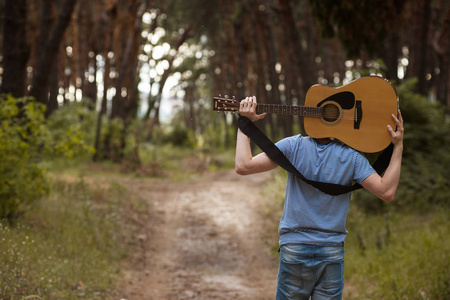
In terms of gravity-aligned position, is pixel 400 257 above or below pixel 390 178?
below

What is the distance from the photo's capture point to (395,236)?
7934mm

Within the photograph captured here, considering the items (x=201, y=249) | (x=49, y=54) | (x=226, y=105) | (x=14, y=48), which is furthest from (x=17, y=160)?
(x=226, y=105)

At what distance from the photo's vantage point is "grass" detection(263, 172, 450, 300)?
19.1 ft

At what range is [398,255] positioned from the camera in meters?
7.03

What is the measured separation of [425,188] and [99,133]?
13.4 meters

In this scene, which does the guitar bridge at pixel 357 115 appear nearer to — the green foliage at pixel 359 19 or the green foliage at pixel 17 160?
the green foliage at pixel 17 160

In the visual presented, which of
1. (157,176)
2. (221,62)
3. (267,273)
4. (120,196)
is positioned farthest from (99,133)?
(221,62)

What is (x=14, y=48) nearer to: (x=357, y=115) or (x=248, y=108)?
(x=248, y=108)

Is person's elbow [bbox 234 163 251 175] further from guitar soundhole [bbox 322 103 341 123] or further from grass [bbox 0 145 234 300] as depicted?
grass [bbox 0 145 234 300]

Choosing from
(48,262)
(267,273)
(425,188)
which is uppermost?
(425,188)

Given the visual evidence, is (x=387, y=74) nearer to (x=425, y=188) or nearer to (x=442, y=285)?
(x=425, y=188)

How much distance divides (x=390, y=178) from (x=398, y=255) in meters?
4.55

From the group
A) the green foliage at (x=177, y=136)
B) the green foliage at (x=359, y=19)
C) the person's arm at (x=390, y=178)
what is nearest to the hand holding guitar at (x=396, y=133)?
the person's arm at (x=390, y=178)

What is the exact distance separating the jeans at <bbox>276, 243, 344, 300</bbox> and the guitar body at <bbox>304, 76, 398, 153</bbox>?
2.35 feet
